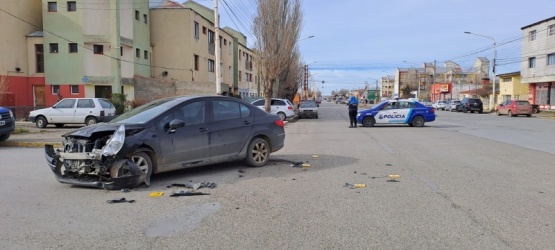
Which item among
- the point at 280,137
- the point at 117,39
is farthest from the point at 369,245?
the point at 117,39

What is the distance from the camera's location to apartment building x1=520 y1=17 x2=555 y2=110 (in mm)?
43750

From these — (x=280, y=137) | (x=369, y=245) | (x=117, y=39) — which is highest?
(x=117, y=39)

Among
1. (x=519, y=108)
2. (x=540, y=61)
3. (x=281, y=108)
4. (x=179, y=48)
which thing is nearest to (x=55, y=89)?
(x=179, y=48)

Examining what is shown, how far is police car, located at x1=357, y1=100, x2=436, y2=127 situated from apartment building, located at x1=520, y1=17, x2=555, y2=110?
28619mm

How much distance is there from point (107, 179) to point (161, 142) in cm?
104

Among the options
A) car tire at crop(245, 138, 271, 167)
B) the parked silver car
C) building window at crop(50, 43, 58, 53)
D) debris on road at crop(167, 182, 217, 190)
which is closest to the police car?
car tire at crop(245, 138, 271, 167)

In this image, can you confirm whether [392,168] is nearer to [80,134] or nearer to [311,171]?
[311,171]

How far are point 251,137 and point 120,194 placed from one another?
3.10 meters

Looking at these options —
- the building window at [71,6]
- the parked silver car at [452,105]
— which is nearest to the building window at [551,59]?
the parked silver car at [452,105]

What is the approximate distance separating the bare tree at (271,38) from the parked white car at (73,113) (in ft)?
38.4

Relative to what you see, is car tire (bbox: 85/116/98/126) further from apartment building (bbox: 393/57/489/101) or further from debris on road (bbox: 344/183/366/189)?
apartment building (bbox: 393/57/489/101)

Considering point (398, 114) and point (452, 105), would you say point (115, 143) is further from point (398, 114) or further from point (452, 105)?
point (452, 105)

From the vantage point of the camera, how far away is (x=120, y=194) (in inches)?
262

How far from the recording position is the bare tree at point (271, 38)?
3009 centimetres
